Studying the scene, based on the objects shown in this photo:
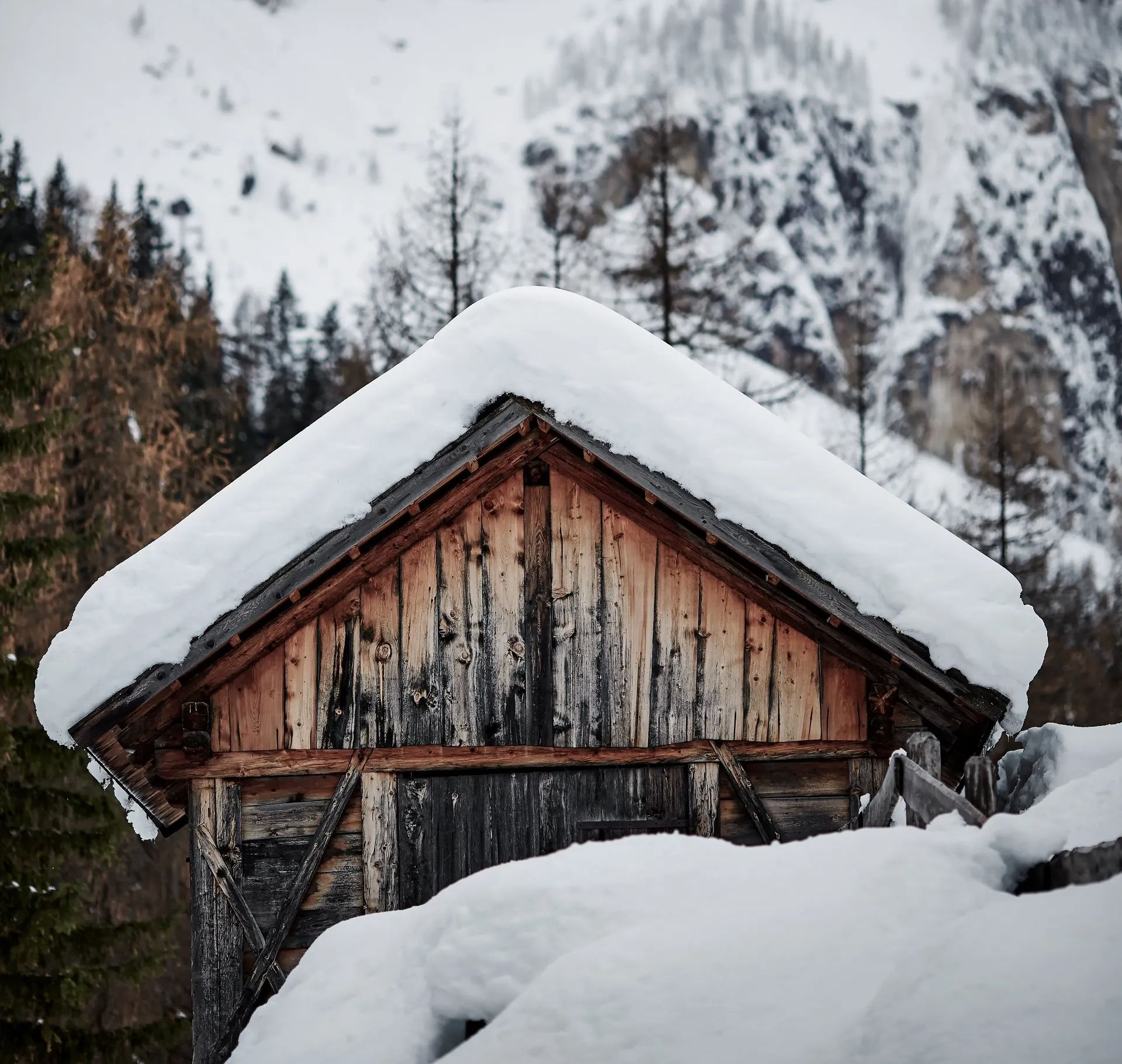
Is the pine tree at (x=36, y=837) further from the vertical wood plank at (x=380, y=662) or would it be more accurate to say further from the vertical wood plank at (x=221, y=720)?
the vertical wood plank at (x=380, y=662)

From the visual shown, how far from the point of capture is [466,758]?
5.12 meters

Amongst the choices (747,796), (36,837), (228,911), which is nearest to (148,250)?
(36,837)

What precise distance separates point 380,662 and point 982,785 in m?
3.07

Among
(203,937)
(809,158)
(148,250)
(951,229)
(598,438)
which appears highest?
(809,158)

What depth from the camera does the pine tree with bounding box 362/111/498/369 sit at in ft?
54.7

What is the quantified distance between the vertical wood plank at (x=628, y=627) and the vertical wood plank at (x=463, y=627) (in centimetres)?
68

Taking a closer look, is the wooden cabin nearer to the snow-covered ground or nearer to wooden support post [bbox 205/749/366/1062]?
wooden support post [bbox 205/749/366/1062]

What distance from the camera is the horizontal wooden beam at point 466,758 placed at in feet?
16.4

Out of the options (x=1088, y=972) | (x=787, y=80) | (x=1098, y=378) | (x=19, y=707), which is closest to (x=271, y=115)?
(x=787, y=80)

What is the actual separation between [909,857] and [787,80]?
5332 inches

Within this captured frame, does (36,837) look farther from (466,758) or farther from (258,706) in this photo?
(466,758)

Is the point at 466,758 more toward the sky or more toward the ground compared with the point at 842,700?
more toward the ground

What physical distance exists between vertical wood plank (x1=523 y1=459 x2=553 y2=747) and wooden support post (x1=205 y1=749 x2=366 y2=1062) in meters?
0.96

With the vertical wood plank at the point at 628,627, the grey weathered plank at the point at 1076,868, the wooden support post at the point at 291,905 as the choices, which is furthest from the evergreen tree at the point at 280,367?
the grey weathered plank at the point at 1076,868
